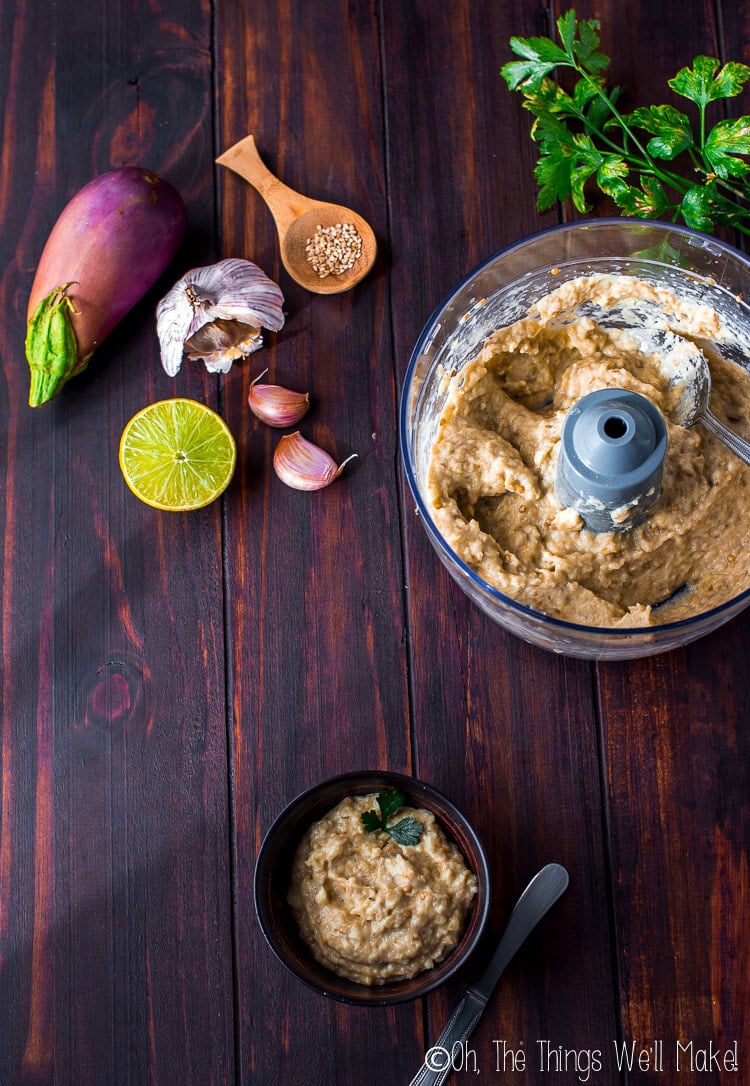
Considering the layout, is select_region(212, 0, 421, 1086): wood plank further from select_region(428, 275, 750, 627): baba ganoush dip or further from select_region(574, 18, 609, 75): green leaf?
select_region(574, 18, 609, 75): green leaf

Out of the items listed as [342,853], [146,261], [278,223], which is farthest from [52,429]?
[342,853]

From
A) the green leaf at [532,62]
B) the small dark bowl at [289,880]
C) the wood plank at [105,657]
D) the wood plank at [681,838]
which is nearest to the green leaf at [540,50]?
the green leaf at [532,62]

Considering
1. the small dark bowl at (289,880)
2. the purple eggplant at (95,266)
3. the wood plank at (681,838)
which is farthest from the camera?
the purple eggplant at (95,266)

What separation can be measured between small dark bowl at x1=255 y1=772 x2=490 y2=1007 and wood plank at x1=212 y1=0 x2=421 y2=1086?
0.10m

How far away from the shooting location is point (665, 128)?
153 cm

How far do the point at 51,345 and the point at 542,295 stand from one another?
716 millimetres

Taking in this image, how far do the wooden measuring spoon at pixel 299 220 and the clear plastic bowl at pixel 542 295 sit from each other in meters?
0.23

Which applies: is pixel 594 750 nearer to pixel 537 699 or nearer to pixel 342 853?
pixel 537 699

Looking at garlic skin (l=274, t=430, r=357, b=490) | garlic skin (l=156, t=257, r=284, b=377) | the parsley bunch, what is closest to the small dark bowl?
garlic skin (l=274, t=430, r=357, b=490)

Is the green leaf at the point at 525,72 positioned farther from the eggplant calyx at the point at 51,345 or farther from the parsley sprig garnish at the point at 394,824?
the parsley sprig garnish at the point at 394,824

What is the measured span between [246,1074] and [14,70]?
1.56m

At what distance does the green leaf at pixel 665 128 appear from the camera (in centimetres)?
153

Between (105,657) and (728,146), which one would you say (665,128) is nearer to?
(728,146)

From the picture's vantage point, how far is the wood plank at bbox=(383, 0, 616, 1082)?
1.46 meters
